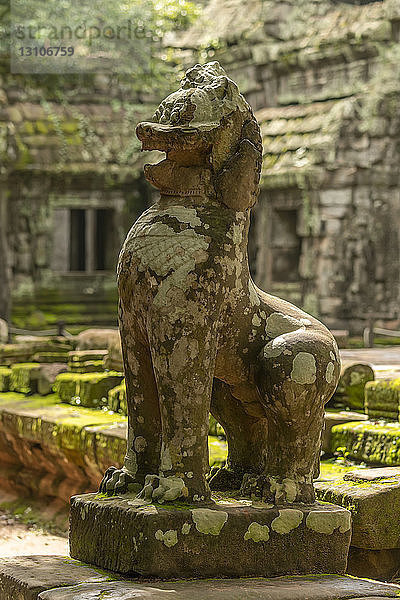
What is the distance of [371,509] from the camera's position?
452cm

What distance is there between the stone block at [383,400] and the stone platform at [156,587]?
7.82 feet

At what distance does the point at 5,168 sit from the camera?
17.5 m

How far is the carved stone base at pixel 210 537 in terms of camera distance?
3611 mm

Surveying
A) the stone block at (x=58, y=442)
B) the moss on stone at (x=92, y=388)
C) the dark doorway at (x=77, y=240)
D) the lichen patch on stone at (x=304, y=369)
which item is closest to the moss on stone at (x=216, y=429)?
the stone block at (x=58, y=442)

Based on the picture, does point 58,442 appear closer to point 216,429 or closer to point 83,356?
point 216,429

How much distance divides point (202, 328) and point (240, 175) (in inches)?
24.7

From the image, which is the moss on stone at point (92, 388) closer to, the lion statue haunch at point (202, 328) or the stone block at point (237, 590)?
the lion statue haunch at point (202, 328)

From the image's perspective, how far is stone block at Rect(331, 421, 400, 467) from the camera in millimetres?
5434

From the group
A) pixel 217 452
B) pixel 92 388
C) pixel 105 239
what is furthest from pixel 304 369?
pixel 105 239

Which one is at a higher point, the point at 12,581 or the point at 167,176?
the point at 167,176

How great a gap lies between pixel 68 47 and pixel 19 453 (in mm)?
12310

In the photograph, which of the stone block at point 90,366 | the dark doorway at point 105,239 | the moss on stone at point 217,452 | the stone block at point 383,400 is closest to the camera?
the moss on stone at point 217,452

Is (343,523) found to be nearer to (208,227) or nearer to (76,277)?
(208,227)

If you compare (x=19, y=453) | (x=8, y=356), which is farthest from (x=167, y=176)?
(x=8, y=356)
